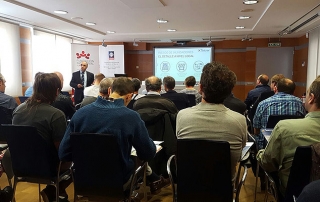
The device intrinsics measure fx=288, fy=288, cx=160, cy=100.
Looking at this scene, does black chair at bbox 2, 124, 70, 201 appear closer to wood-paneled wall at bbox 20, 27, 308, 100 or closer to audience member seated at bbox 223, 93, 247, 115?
audience member seated at bbox 223, 93, 247, 115

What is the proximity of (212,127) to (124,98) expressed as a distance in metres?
0.77

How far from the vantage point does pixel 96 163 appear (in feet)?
6.47

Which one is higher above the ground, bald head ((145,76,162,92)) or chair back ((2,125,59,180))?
bald head ((145,76,162,92))

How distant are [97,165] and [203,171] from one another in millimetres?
720

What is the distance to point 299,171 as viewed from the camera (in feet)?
5.66

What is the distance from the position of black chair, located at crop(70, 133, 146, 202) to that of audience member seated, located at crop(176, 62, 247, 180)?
0.48 m

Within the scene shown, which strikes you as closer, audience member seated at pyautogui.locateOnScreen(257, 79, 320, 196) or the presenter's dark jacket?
audience member seated at pyautogui.locateOnScreen(257, 79, 320, 196)

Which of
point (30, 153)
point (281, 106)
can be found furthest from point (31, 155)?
point (281, 106)

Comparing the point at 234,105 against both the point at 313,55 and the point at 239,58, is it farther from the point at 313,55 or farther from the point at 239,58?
the point at 239,58

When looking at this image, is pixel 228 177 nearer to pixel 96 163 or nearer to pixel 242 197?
pixel 96 163

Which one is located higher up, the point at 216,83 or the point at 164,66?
the point at 164,66

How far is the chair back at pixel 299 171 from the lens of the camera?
1.65 metres

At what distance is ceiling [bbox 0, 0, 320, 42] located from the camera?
489 centimetres

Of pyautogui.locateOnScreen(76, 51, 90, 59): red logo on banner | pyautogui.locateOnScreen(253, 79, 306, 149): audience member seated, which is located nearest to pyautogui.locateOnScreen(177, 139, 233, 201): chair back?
pyautogui.locateOnScreen(253, 79, 306, 149): audience member seated
